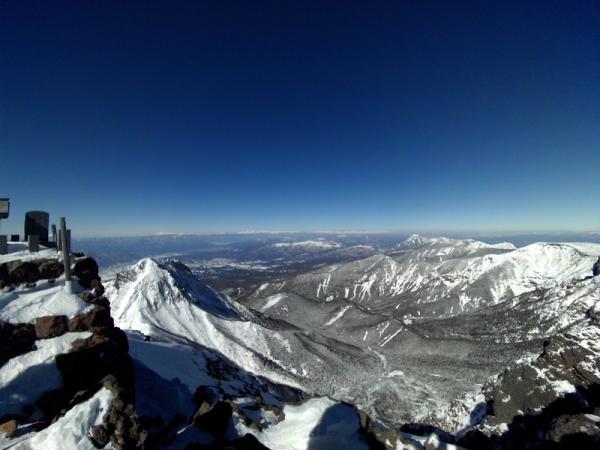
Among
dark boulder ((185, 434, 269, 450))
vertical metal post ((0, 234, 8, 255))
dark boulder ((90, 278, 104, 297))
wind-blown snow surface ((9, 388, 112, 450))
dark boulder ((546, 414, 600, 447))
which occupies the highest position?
vertical metal post ((0, 234, 8, 255))

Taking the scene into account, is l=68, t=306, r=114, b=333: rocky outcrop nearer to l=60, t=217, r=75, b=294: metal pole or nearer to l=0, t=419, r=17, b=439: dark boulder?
l=60, t=217, r=75, b=294: metal pole

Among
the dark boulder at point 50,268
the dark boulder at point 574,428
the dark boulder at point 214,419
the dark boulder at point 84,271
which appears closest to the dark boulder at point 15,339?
the dark boulder at point 84,271

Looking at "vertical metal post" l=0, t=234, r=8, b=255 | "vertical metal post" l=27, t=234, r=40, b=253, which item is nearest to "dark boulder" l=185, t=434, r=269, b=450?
"vertical metal post" l=27, t=234, r=40, b=253

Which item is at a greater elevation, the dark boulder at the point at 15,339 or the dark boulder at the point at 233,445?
the dark boulder at the point at 15,339

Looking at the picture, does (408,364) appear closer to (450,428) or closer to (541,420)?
(450,428)

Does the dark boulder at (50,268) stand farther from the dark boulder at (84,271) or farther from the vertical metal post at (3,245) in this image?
the vertical metal post at (3,245)

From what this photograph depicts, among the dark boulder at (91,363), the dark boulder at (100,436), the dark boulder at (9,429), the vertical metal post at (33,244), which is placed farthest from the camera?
the vertical metal post at (33,244)
